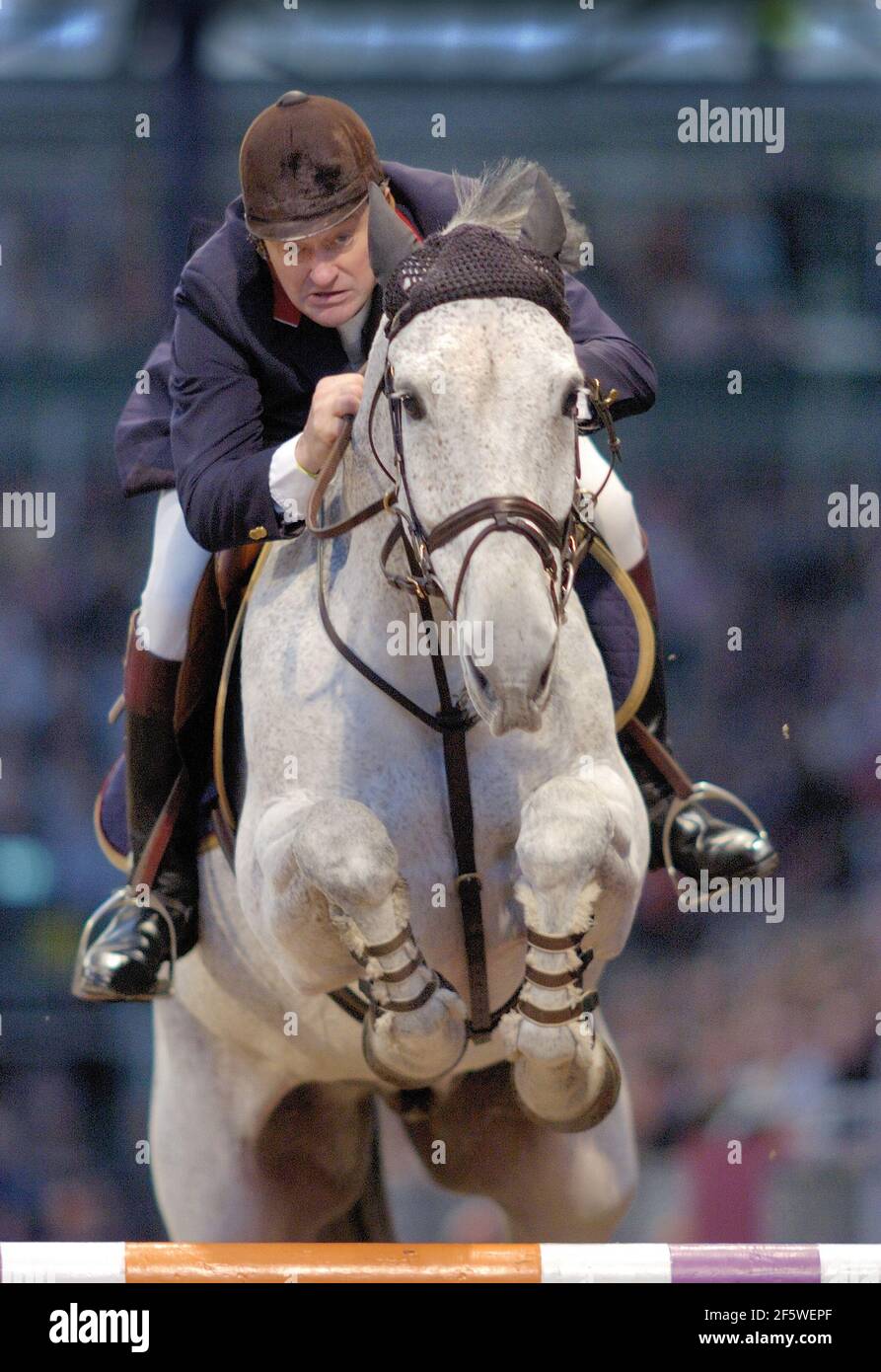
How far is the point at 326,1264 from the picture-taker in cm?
349

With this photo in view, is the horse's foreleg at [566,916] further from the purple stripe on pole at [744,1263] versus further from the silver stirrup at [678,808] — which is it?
the silver stirrup at [678,808]

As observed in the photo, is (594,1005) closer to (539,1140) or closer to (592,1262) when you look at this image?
(592,1262)

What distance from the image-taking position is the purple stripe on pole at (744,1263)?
3475 millimetres

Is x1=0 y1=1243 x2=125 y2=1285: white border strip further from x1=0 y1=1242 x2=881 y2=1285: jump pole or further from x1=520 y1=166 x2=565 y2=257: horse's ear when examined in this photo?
x1=520 y1=166 x2=565 y2=257: horse's ear

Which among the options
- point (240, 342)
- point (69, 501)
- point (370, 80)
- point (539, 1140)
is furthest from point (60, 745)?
point (240, 342)

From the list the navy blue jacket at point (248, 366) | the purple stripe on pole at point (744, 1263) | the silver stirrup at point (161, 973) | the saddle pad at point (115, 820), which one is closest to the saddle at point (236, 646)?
the silver stirrup at point (161, 973)

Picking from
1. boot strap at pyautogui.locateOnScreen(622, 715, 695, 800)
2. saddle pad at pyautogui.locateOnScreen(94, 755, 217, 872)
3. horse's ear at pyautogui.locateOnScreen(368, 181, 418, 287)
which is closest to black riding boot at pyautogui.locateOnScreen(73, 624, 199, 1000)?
saddle pad at pyautogui.locateOnScreen(94, 755, 217, 872)

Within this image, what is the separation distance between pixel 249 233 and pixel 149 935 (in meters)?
1.55

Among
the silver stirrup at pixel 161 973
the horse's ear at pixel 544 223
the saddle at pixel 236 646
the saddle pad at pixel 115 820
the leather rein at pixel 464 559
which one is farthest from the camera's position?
the saddle pad at pixel 115 820

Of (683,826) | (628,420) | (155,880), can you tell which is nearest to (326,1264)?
(155,880)

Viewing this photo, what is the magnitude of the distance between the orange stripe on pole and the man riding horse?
88 cm

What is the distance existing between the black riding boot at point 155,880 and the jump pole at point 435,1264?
86 centimetres

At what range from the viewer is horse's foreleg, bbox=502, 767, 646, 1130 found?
11.0 feet
